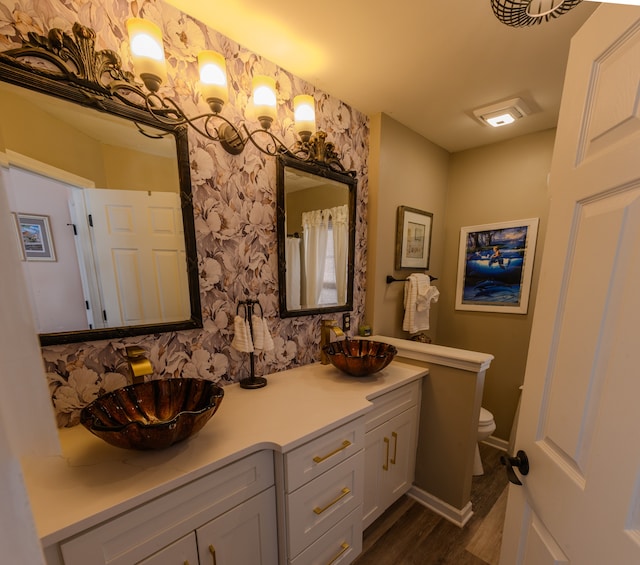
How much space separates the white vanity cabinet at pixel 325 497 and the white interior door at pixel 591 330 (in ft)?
1.88

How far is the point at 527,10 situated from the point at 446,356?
4.93 ft

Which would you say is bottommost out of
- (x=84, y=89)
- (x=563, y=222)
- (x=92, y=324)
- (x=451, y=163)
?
(x=92, y=324)

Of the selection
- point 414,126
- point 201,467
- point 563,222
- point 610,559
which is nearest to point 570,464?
point 610,559

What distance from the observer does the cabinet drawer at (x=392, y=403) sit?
132 centimetres

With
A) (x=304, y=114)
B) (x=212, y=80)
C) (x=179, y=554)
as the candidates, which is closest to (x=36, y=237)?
(x=212, y=80)

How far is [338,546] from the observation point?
3.70ft

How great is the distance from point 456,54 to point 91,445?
86.1 inches

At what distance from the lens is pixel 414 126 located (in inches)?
77.4

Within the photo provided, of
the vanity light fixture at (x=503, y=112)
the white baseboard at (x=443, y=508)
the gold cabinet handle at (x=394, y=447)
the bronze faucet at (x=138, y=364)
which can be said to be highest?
the vanity light fixture at (x=503, y=112)

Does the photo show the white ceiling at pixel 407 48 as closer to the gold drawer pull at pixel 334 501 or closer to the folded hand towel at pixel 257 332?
the folded hand towel at pixel 257 332

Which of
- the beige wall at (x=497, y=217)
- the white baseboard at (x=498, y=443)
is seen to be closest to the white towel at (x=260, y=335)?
the beige wall at (x=497, y=217)

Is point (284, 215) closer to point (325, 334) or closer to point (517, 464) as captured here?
point (325, 334)

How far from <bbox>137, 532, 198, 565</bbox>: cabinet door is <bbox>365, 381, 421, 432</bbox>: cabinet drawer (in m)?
0.77

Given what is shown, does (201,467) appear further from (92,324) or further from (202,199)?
(202,199)
